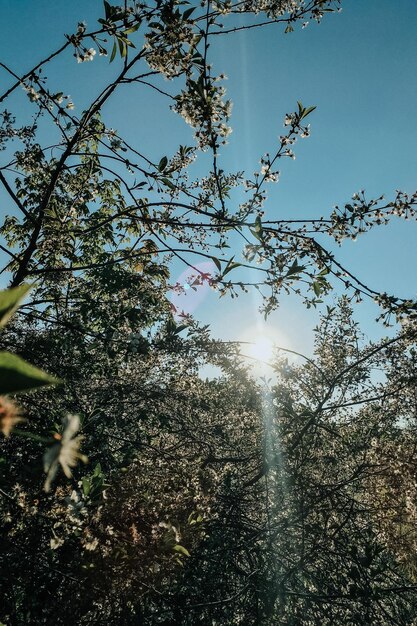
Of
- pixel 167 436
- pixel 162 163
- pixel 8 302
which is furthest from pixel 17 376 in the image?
pixel 167 436

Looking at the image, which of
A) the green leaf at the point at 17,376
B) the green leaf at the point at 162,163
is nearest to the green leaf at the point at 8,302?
the green leaf at the point at 17,376

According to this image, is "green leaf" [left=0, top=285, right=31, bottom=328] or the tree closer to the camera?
"green leaf" [left=0, top=285, right=31, bottom=328]

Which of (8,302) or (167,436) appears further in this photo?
(167,436)

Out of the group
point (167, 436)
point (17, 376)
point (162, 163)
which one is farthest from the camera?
point (167, 436)

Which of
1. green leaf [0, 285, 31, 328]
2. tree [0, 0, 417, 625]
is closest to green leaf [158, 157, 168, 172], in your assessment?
tree [0, 0, 417, 625]

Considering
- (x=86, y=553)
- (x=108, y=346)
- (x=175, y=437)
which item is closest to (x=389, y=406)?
(x=175, y=437)

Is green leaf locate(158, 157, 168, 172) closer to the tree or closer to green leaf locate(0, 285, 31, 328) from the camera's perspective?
the tree

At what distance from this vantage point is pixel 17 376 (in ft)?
→ 1.72

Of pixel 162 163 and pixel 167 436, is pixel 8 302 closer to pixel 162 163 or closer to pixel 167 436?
pixel 162 163

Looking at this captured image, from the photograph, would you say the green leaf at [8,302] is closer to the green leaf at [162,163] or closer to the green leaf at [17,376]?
the green leaf at [17,376]

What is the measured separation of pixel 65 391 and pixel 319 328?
5333mm

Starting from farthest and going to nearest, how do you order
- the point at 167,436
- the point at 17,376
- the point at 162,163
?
the point at 167,436 < the point at 162,163 < the point at 17,376

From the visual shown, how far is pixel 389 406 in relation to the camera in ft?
22.2

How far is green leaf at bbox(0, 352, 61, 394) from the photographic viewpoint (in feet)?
1.71
